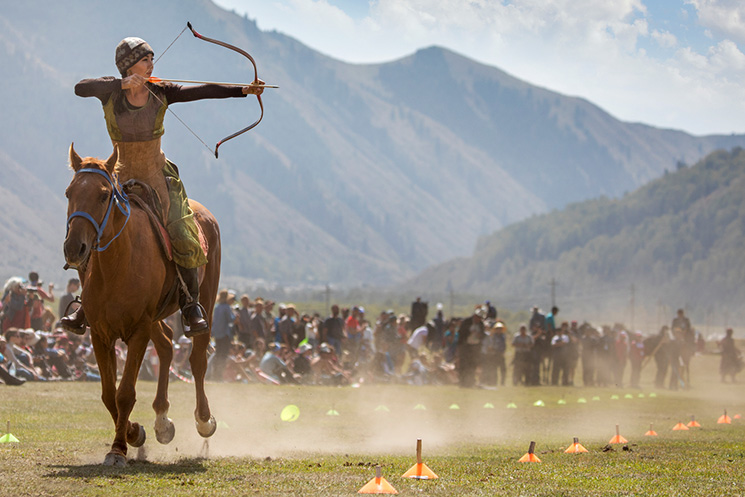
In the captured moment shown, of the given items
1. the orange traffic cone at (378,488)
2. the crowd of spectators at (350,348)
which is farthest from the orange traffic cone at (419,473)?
the crowd of spectators at (350,348)

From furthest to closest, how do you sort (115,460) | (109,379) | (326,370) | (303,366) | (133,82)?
1. (326,370)
2. (303,366)
3. (133,82)
4. (109,379)
5. (115,460)

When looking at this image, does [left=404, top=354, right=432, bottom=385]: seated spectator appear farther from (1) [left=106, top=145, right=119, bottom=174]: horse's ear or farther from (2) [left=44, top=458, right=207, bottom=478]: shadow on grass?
(1) [left=106, top=145, right=119, bottom=174]: horse's ear

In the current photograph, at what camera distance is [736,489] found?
8859 millimetres

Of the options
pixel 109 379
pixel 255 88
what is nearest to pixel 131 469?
pixel 109 379

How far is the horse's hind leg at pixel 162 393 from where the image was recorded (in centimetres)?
1136

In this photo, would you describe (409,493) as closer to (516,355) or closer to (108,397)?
(108,397)

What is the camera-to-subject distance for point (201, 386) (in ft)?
41.1

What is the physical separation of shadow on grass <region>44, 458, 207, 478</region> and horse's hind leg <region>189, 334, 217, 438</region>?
142cm

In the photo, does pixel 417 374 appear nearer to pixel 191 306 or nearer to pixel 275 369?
pixel 275 369

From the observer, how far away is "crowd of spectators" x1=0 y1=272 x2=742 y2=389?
23.8m

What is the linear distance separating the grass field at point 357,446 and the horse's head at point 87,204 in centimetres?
211

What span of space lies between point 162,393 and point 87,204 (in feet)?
9.53

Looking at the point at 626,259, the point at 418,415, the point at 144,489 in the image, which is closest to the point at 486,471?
the point at 144,489

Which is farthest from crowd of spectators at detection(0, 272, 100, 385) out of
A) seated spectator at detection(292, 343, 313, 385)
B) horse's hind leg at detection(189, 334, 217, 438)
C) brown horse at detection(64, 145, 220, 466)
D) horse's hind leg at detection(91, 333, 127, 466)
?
brown horse at detection(64, 145, 220, 466)
